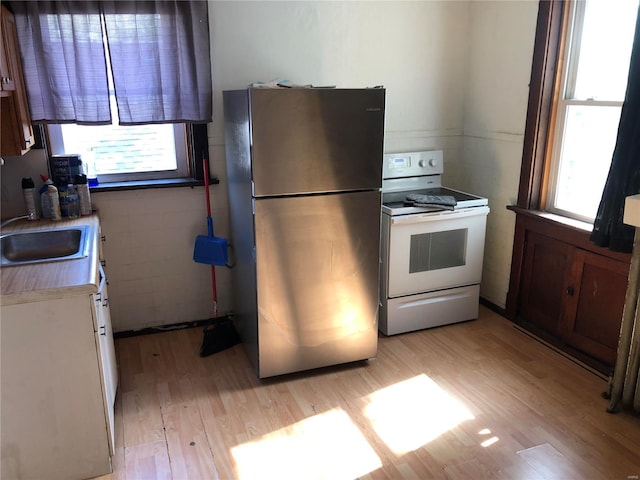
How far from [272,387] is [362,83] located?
2.00m

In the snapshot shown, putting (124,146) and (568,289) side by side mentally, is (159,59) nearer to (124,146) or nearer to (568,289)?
(124,146)

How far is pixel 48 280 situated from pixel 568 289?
8.78ft

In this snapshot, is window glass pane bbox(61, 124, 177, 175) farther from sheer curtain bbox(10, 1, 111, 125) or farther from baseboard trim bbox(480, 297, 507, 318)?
baseboard trim bbox(480, 297, 507, 318)

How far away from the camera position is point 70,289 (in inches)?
73.4

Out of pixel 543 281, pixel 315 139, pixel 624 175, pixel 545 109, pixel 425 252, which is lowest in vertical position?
pixel 543 281

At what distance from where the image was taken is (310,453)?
230 cm

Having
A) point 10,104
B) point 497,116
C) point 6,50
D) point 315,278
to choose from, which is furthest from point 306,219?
point 497,116

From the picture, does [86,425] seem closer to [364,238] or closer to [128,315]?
[128,315]

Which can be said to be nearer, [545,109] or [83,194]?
[83,194]

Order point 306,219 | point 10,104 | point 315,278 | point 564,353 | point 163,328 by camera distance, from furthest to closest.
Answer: point 163,328, point 564,353, point 315,278, point 306,219, point 10,104

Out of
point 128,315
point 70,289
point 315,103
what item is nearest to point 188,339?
point 128,315

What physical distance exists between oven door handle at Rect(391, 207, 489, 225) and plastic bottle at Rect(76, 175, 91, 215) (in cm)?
173

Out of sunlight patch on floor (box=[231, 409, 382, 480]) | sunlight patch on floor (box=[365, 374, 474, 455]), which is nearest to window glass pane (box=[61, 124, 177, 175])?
sunlight patch on floor (box=[231, 409, 382, 480])

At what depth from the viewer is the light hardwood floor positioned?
221cm
